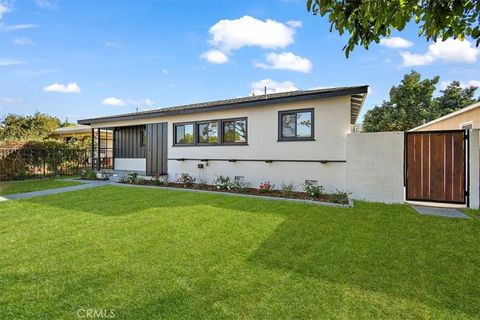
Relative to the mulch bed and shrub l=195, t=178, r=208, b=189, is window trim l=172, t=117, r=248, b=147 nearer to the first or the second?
shrub l=195, t=178, r=208, b=189

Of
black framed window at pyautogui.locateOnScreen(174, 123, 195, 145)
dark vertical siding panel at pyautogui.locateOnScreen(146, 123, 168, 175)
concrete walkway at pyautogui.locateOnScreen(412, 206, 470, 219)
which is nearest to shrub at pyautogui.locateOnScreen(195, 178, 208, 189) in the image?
black framed window at pyautogui.locateOnScreen(174, 123, 195, 145)

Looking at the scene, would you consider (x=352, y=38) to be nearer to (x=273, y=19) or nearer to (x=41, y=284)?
(x=41, y=284)

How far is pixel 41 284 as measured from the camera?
108 inches

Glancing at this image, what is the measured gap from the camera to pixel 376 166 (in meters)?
7.18

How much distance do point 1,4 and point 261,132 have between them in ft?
31.4

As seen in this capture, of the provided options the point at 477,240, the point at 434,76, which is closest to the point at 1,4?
the point at 477,240

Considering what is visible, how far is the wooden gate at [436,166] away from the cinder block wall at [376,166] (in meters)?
0.24

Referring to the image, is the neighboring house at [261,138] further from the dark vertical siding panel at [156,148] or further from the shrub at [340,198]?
the shrub at [340,198]

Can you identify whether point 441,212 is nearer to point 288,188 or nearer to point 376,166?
point 376,166

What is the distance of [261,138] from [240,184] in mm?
1785

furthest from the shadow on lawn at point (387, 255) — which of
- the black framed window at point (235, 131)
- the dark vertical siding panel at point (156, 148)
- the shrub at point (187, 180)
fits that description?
the dark vertical siding panel at point (156, 148)

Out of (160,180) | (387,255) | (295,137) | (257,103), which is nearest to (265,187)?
(295,137)

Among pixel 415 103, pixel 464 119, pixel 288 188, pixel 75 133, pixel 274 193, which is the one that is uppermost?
pixel 415 103

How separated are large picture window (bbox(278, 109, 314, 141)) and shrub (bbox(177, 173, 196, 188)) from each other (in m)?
3.76
